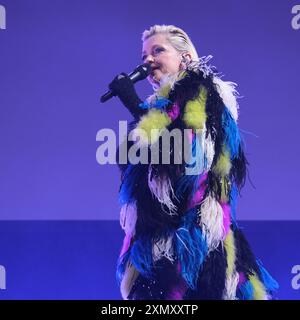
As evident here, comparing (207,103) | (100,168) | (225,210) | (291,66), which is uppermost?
(291,66)

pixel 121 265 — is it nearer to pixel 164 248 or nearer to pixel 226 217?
pixel 164 248

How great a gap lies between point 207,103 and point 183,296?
74cm

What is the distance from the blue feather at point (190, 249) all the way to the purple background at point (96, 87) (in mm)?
252

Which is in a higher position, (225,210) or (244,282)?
(225,210)

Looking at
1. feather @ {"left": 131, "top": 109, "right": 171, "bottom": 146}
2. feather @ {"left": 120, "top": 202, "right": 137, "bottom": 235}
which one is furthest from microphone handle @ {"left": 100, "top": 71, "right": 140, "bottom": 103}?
feather @ {"left": 120, "top": 202, "right": 137, "bottom": 235}

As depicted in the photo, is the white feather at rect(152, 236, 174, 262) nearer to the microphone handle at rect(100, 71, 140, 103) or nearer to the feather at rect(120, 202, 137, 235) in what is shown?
the feather at rect(120, 202, 137, 235)

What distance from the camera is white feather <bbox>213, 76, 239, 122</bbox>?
2.42 meters

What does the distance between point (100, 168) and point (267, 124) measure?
68cm

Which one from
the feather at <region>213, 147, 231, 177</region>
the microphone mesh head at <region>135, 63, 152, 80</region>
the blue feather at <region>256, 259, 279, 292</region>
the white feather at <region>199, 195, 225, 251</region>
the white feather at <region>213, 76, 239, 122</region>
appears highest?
the microphone mesh head at <region>135, 63, 152, 80</region>

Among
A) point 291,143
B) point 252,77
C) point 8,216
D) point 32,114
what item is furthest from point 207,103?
point 8,216

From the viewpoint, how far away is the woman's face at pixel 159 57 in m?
2.44

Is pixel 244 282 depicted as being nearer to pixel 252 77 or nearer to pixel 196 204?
pixel 196 204

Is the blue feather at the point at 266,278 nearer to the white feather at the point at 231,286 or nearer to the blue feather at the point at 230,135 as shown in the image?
the white feather at the point at 231,286

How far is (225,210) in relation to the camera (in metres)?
2.40
